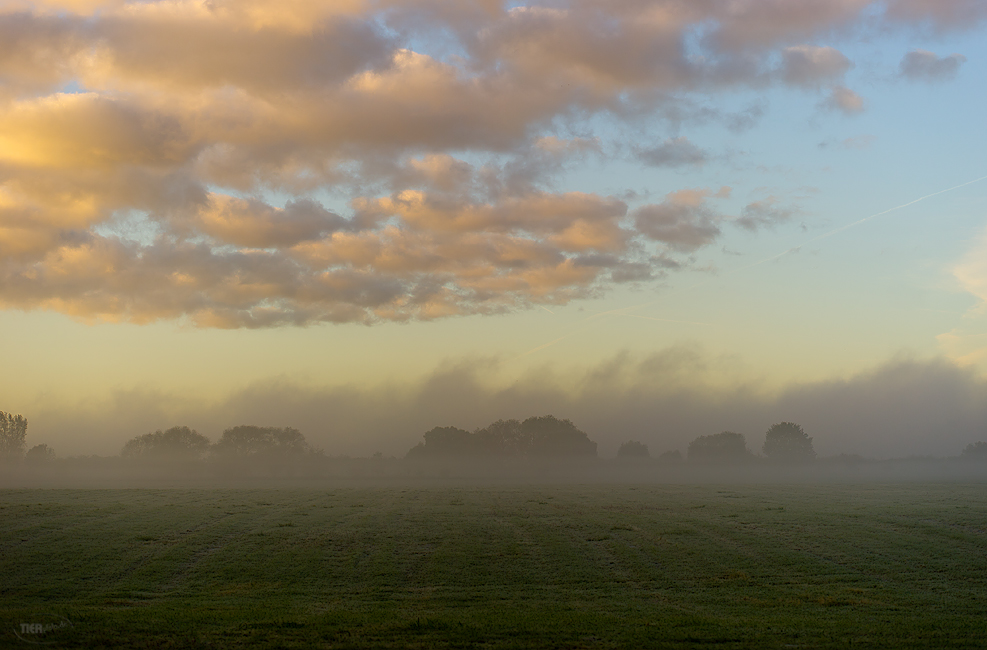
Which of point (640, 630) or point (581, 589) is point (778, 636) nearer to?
point (640, 630)

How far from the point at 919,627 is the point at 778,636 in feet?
21.5

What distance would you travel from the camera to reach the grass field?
25.5 m

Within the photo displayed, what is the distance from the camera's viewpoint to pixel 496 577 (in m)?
37.6

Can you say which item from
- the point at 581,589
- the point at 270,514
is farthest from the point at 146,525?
the point at 581,589

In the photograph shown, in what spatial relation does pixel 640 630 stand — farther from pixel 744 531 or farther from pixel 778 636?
pixel 744 531

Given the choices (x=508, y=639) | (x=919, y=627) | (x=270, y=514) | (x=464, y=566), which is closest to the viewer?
(x=508, y=639)

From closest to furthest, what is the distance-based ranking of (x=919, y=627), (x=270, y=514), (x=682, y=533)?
(x=919, y=627) < (x=682, y=533) < (x=270, y=514)

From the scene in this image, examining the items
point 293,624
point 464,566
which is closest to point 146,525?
point 464,566

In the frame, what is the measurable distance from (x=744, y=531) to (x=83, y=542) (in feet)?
161

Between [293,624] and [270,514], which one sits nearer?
[293,624]

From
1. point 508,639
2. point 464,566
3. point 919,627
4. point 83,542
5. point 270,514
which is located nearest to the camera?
point 508,639

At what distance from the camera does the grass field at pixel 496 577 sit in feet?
83.7

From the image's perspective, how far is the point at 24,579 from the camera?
3559cm

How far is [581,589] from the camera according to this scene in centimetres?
3500
